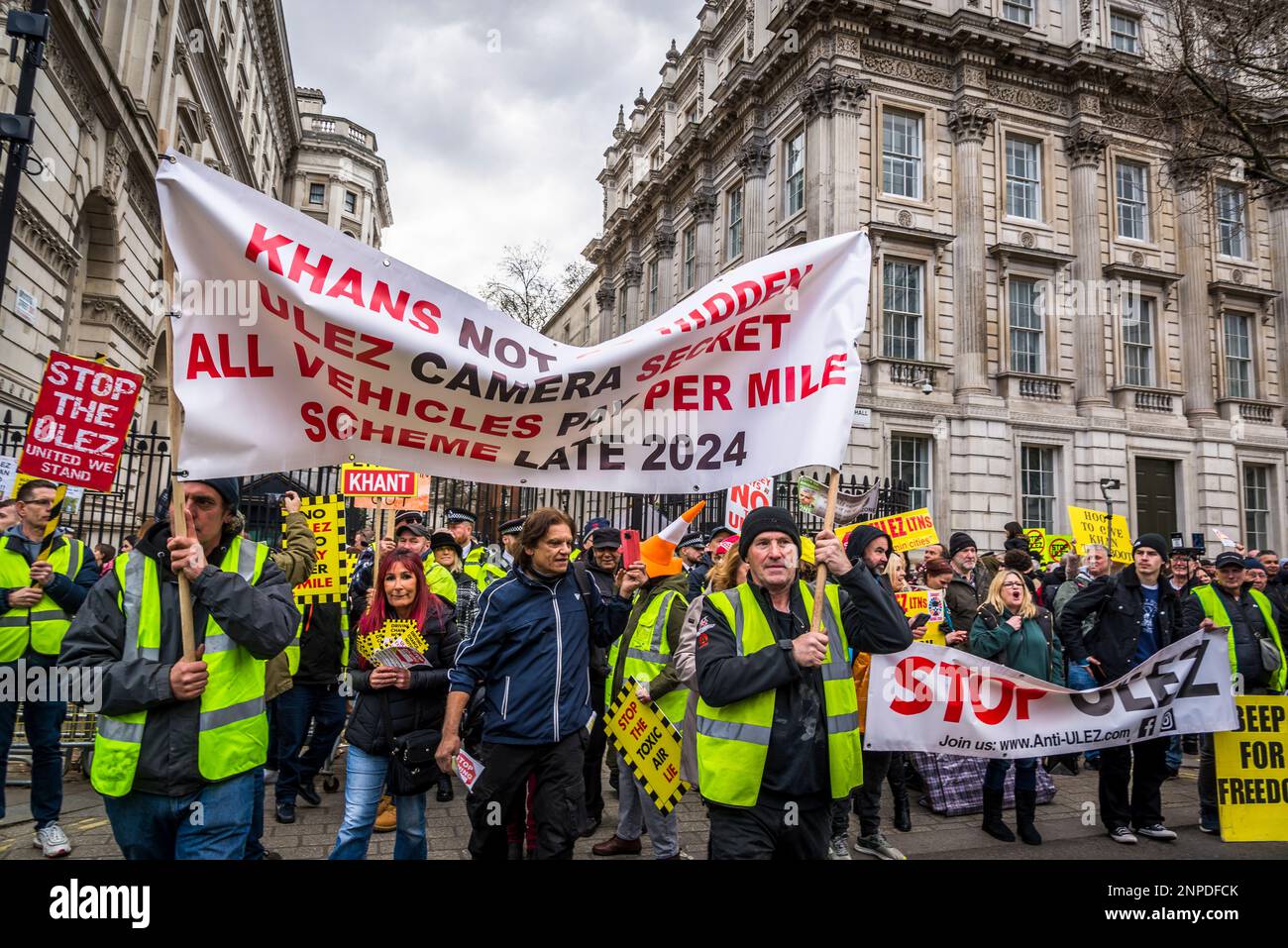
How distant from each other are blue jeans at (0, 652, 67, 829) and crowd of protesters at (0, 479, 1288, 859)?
0.05 ft

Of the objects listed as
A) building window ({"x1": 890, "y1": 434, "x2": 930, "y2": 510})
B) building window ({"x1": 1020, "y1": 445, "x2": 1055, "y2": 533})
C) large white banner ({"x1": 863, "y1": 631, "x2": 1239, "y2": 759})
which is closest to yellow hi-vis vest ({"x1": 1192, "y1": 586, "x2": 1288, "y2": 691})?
large white banner ({"x1": 863, "y1": 631, "x2": 1239, "y2": 759})

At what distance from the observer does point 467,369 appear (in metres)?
3.83

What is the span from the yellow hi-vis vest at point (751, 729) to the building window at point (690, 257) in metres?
29.2

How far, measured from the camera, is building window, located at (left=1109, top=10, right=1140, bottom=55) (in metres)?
26.6

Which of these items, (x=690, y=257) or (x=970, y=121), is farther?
(x=690, y=257)

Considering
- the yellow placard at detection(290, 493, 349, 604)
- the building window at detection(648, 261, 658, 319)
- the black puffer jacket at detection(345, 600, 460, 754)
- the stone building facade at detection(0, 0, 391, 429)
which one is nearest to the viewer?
the black puffer jacket at detection(345, 600, 460, 754)

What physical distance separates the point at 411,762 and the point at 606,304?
40.0 meters

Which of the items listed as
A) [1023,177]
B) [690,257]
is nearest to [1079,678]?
[1023,177]

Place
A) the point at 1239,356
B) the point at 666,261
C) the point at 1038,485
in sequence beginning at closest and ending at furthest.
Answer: the point at 1038,485 → the point at 1239,356 → the point at 666,261

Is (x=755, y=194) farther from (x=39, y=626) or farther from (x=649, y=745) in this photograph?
(x=39, y=626)

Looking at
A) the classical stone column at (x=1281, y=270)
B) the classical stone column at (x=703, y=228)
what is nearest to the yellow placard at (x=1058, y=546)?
the classical stone column at (x=1281, y=270)

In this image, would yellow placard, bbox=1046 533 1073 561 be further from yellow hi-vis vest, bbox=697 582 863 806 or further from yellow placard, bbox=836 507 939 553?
yellow hi-vis vest, bbox=697 582 863 806

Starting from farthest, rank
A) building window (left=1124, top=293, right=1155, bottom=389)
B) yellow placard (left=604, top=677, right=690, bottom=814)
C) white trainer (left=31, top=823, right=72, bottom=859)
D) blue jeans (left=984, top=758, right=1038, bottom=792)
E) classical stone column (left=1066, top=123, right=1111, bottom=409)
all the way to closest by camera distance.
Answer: building window (left=1124, top=293, right=1155, bottom=389) < classical stone column (left=1066, top=123, right=1111, bottom=409) < blue jeans (left=984, top=758, right=1038, bottom=792) < white trainer (left=31, top=823, right=72, bottom=859) < yellow placard (left=604, top=677, right=690, bottom=814)
